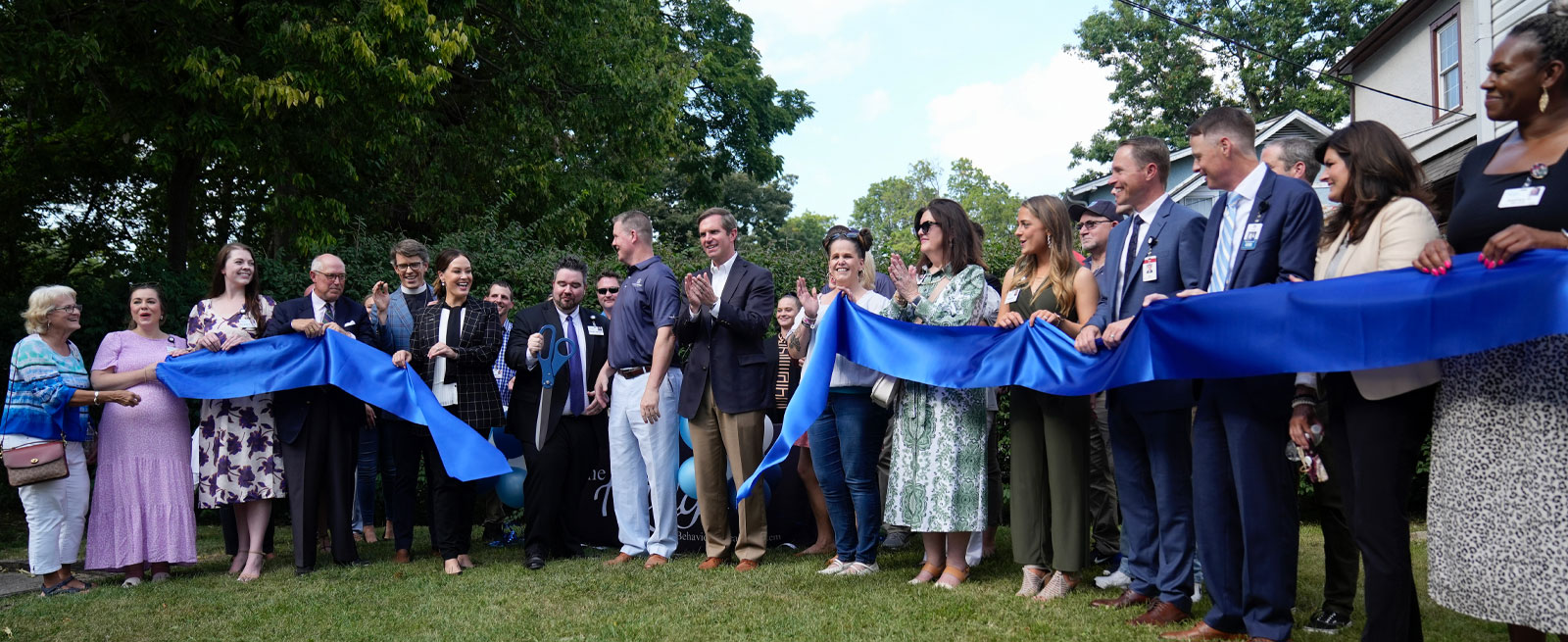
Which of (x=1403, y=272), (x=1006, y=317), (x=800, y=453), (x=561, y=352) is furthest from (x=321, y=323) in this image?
(x=1403, y=272)

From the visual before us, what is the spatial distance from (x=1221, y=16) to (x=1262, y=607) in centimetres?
4181

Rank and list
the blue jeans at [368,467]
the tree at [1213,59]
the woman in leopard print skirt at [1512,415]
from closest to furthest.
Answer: the woman in leopard print skirt at [1512,415]
the blue jeans at [368,467]
the tree at [1213,59]

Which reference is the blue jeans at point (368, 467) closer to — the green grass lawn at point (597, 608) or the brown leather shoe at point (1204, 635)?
the green grass lawn at point (597, 608)

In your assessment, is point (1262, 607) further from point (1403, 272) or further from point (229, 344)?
point (229, 344)

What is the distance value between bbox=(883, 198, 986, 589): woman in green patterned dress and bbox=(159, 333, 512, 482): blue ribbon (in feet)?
9.00

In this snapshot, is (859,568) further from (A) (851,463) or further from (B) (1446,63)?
(B) (1446,63)

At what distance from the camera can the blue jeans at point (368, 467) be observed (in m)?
8.43

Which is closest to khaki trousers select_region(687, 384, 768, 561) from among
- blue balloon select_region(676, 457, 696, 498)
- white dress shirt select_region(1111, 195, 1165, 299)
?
blue balloon select_region(676, 457, 696, 498)

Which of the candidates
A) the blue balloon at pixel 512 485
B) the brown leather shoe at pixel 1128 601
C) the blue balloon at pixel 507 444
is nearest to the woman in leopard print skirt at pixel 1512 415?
the brown leather shoe at pixel 1128 601

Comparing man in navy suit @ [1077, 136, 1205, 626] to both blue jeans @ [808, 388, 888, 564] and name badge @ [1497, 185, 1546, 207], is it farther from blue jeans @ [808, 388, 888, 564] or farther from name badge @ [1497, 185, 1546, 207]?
blue jeans @ [808, 388, 888, 564]

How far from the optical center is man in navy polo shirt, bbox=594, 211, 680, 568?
686 centimetres

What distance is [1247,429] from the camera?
4.14 metres

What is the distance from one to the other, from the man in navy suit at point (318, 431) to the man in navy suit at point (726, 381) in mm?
2400

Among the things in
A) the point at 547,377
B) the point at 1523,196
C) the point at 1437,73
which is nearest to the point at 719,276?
the point at 547,377
